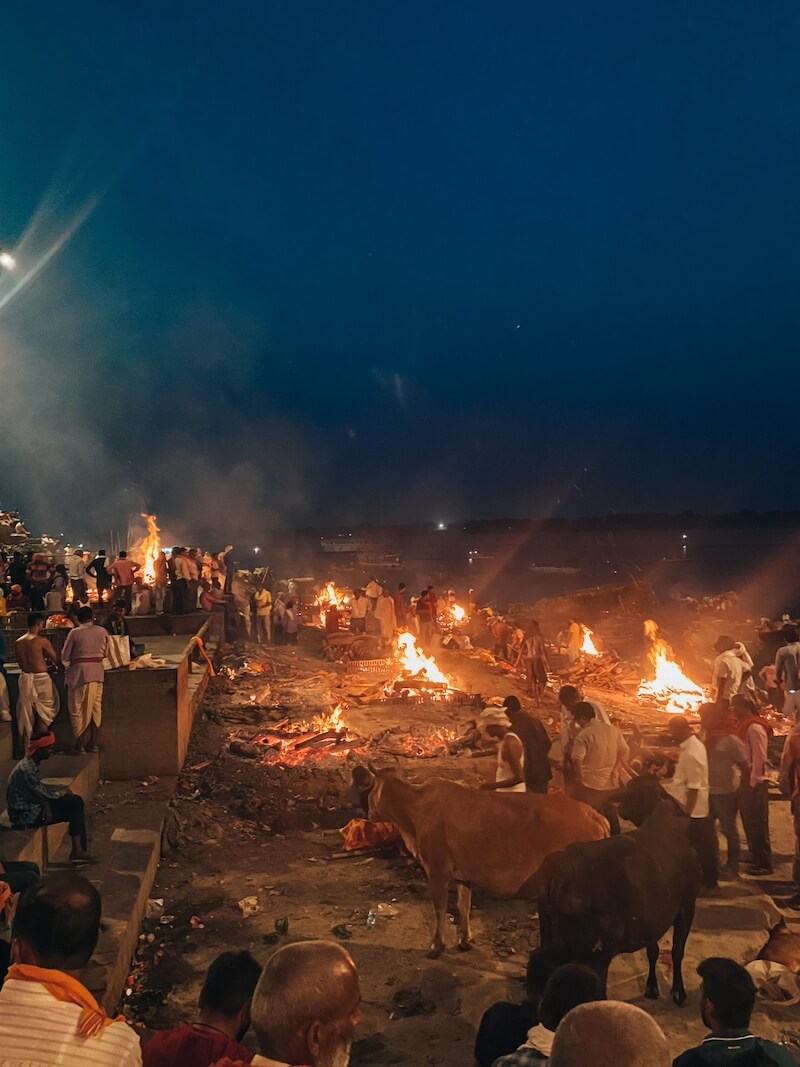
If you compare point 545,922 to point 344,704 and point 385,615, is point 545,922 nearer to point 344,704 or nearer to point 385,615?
point 344,704

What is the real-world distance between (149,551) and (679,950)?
17154 mm

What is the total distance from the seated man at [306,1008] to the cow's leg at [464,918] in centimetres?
428

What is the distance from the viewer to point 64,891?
9.24 ft

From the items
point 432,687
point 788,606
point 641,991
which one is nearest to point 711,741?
point 641,991

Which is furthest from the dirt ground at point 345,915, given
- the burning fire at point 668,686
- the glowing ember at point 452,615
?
the glowing ember at point 452,615

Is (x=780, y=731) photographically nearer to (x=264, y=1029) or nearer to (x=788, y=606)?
(x=264, y=1029)

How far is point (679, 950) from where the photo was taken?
564 cm

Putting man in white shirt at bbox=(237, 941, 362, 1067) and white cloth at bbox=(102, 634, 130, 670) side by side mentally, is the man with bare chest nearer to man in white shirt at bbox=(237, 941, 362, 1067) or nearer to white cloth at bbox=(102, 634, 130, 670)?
white cloth at bbox=(102, 634, 130, 670)

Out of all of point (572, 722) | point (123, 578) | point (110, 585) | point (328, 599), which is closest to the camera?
point (572, 722)

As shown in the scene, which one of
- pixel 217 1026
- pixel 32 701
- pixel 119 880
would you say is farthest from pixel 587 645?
pixel 217 1026

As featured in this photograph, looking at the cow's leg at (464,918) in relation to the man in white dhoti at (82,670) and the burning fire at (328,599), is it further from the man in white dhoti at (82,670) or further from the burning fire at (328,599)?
the burning fire at (328,599)

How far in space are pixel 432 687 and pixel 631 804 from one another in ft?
33.6

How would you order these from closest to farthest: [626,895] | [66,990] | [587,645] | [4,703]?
[66,990] < [626,895] < [4,703] < [587,645]

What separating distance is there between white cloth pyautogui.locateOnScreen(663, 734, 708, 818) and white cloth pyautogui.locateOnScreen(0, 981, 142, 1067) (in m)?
5.89
